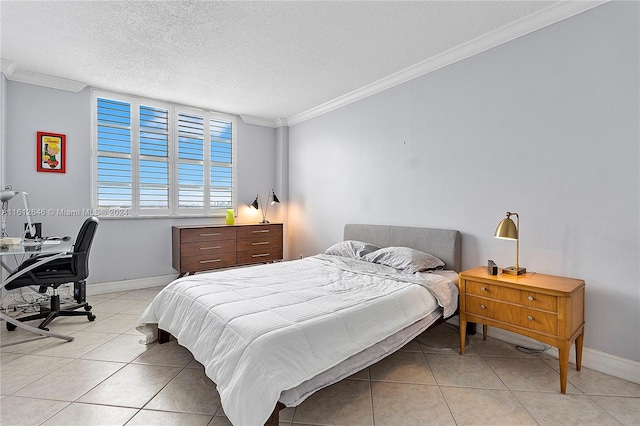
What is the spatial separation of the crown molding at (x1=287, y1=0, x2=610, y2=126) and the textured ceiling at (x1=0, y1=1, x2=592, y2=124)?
2.9 inches

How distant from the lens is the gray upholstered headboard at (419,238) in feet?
9.96

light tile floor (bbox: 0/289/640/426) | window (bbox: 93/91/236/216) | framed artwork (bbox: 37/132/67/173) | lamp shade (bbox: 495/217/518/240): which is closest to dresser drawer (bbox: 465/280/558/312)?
lamp shade (bbox: 495/217/518/240)

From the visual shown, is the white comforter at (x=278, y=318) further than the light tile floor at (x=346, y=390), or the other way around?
the light tile floor at (x=346, y=390)

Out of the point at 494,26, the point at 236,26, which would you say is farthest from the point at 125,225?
the point at 494,26

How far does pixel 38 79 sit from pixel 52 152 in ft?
2.78

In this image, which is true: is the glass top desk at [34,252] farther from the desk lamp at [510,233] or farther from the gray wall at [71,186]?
the desk lamp at [510,233]

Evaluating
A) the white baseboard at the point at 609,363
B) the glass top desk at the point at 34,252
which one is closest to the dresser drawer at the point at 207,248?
the glass top desk at the point at 34,252

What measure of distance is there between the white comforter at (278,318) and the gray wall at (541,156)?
0.85 metres

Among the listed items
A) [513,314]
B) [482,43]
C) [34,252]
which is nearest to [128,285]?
[34,252]

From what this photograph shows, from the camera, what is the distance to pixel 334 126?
460 cm

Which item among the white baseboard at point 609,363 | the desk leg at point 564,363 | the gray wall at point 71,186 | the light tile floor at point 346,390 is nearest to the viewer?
the light tile floor at point 346,390

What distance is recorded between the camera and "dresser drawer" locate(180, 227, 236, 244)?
170 inches

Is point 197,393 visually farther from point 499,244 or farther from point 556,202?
point 556,202

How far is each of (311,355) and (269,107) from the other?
4.07 m
